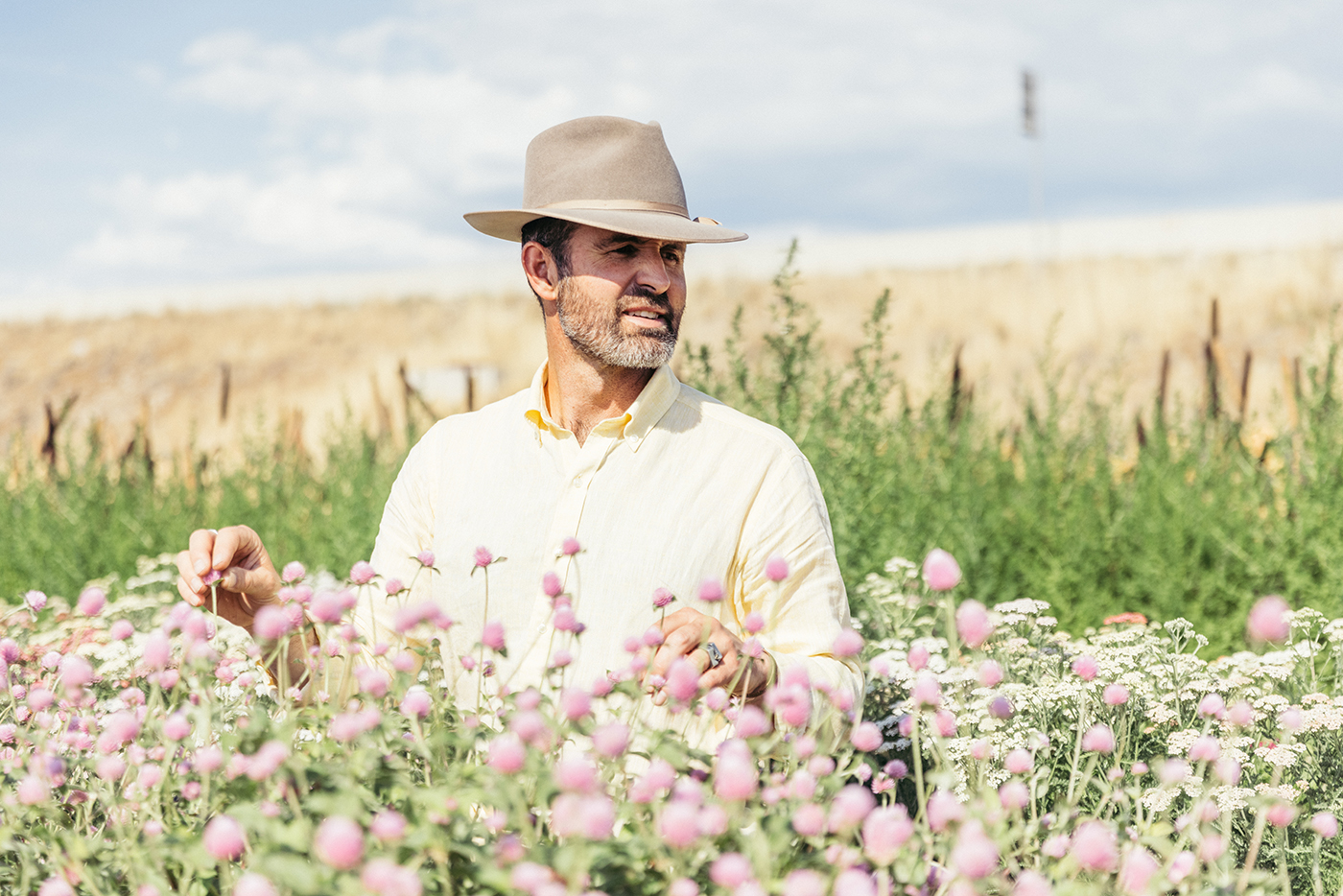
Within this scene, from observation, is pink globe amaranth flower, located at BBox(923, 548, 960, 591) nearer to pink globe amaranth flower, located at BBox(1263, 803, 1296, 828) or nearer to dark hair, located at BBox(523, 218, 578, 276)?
pink globe amaranth flower, located at BBox(1263, 803, 1296, 828)

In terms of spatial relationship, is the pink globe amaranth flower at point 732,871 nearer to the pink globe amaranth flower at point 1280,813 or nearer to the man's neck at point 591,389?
the pink globe amaranth flower at point 1280,813

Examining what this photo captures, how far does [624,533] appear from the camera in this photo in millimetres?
2260

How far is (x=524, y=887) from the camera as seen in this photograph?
0.92m

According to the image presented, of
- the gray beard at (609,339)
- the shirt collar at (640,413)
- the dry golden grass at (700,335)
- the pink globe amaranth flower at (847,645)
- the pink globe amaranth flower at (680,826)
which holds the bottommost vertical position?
the dry golden grass at (700,335)

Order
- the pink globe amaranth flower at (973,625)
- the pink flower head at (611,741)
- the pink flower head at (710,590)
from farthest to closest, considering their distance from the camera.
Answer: the pink flower head at (710,590) < the pink globe amaranth flower at (973,625) < the pink flower head at (611,741)

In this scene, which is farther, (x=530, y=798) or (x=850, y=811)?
(x=530, y=798)

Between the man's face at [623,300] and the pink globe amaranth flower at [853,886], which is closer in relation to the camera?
the pink globe amaranth flower at [853,886]

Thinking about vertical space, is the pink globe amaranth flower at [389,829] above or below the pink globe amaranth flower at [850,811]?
above

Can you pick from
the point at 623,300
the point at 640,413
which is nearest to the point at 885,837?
the point at 640,413

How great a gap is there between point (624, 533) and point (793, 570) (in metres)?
0.36

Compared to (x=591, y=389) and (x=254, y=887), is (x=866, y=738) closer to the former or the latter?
(x=254, y=887)

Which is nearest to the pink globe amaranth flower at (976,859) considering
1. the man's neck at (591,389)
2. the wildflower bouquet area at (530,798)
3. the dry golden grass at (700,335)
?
the wildflower bouquet area at (530,798)

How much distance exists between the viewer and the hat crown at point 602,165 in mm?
2400

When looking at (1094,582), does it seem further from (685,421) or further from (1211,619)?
(685,421)
